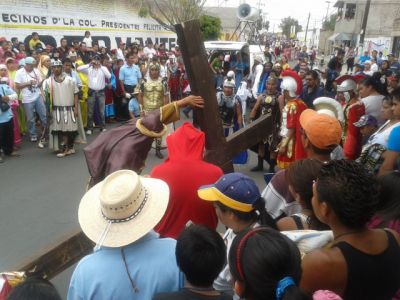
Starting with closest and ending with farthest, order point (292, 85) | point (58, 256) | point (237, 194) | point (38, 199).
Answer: point (58, 256) → point (237, 194) → point (292, 85) → point (38, 199)

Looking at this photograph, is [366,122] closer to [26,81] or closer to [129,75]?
[26,81]

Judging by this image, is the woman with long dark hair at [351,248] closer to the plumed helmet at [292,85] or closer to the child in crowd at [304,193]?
the child in crowd at [304,193]

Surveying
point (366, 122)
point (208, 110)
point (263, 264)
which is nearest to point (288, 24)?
point (366, 122)

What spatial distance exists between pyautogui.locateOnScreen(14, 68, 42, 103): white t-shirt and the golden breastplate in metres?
2.43

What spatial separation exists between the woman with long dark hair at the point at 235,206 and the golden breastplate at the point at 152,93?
5.47 meters

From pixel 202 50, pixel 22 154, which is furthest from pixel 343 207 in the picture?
pixel 22 154

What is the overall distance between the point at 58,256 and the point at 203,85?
1.15 meters

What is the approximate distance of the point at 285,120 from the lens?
461cm

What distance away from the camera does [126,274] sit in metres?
1.51

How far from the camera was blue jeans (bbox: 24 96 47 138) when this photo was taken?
790 centimetres

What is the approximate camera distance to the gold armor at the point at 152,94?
7.21m

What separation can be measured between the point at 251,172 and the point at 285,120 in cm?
210

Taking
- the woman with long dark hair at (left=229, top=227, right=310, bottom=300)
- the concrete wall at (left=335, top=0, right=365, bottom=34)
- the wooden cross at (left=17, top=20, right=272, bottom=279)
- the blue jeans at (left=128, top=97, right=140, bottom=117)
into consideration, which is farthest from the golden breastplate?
the concrete wall at (left=335, top=0, right=365, bottom=34)

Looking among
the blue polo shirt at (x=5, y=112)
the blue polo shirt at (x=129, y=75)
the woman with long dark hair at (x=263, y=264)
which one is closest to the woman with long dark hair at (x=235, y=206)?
the woman with long dark hair at (x=263, y=264)
